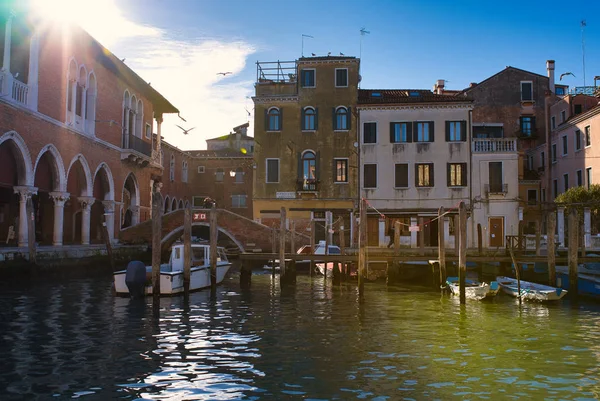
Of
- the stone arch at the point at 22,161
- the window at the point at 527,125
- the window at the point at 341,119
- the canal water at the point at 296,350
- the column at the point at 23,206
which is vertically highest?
the window at the point at 527,125

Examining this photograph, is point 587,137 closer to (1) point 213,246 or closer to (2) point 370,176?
(2) point 370,176

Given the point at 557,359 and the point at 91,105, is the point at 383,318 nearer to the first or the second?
the point at 557,359

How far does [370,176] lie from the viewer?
28.5 m

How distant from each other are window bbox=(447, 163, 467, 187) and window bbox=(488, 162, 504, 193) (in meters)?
1.28

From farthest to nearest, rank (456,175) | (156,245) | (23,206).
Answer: (456,175) → (23,206) → (156,245)

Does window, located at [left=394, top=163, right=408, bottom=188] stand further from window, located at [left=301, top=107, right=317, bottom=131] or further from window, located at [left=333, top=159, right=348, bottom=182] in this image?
window, located at [left=301, top=107, right=317, bottom=131]

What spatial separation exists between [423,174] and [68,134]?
53.6 feet

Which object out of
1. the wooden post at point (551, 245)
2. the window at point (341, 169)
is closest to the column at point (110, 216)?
the window at point (341, 169)

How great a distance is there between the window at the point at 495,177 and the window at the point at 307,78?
9765 millimetres

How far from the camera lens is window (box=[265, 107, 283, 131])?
29.3 m

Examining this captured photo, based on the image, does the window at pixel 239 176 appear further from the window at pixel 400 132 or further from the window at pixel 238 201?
the window at pixel 400 132

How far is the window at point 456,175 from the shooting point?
91.4 ft

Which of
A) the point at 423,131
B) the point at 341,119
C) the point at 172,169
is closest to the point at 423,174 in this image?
the point at 423,131

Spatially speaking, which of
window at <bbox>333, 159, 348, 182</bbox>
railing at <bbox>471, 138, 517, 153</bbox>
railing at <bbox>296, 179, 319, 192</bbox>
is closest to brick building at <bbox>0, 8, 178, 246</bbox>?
railing at <bbox>296, 179, 319, 192</bbox>
